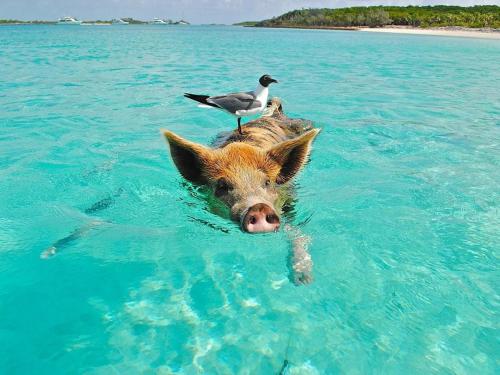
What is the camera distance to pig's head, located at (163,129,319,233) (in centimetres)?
488

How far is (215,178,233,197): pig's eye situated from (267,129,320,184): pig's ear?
71cm

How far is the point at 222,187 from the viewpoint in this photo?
5.03 meters

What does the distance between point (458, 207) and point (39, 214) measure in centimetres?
626

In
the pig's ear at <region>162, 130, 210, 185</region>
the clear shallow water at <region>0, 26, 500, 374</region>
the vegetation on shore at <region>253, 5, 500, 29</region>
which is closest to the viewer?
the clear shallow water at <region>0, 26, 500, 374</region>

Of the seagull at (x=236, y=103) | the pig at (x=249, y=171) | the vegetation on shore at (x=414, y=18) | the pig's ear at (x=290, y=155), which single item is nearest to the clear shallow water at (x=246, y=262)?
the pig at (x=249, y=171)

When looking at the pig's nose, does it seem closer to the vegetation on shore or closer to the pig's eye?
the pig's eye

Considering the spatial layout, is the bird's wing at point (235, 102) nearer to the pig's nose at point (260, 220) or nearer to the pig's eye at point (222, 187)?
the pig's eye at point (222, 187)

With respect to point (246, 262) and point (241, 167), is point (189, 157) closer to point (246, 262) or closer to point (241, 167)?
point (241, 167)

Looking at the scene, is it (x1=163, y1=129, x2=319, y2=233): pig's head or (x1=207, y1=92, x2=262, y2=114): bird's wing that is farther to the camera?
(x1=207, y1=92, x2=262, y2=114): bird's wing

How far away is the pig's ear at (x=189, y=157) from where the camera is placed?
508cm

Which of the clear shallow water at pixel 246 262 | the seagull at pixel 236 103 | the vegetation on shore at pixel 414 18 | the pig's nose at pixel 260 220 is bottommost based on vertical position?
the vegetation on shore at pixel 414 18

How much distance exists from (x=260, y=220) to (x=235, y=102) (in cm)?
368

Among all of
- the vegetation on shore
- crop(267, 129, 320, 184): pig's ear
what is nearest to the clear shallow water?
crop(267, 129, 320, 184): pig's ear

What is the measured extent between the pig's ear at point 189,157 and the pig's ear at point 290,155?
829 millimetres
